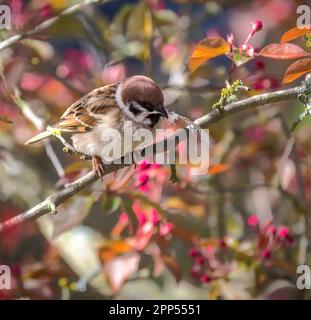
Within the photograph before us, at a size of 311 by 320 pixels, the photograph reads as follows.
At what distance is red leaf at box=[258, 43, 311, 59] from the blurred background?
0.47 ft

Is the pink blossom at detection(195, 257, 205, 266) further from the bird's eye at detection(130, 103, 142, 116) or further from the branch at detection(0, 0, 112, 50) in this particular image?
the branch at detection(0, 0, 112, 50)

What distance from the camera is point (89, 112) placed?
1.87 meters

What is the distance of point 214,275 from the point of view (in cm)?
198

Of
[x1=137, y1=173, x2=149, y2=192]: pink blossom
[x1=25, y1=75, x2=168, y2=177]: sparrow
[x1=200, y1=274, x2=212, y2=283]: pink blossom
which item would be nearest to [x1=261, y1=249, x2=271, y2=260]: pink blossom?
[x1=200, y1=274, x2=212, y2=283]: pink blossom

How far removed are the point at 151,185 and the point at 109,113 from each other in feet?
1.09

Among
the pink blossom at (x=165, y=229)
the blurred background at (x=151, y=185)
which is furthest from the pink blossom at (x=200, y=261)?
the pink blossom at (x=165, y=229)

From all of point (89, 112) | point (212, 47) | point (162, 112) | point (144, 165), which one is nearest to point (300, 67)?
point (212, 47)

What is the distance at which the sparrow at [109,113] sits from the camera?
1715 millimetres

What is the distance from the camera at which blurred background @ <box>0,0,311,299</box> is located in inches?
76.2

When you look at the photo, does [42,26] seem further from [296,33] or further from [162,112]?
[296,33]
